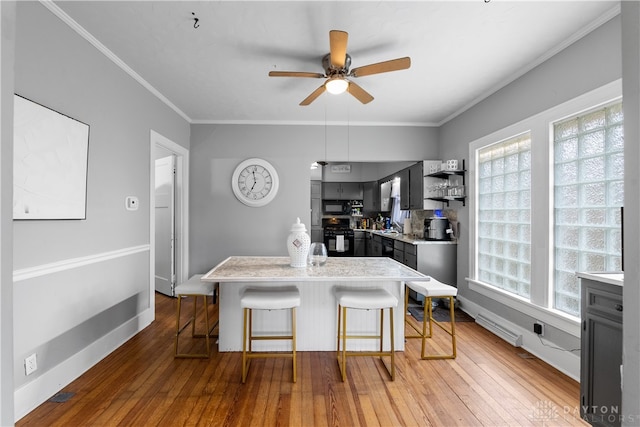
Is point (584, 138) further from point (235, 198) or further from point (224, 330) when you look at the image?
point (235, 198)

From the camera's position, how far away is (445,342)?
2.90 meters

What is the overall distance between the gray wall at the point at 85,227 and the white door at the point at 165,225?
1114mm

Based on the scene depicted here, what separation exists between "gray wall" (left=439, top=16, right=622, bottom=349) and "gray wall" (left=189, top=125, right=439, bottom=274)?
5.00 feet

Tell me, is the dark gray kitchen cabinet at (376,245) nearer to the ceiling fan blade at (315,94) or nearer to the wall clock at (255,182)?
the wall clock at (255,182)

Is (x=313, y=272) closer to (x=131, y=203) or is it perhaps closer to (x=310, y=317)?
(x=310, y=317)

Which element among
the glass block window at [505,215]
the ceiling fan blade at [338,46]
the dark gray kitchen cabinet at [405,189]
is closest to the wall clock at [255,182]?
the dark gray kitchen cabinet at [405,189]

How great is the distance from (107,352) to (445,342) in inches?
118

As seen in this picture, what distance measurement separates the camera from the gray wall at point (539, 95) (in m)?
2.05

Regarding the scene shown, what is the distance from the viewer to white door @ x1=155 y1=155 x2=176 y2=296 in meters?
4.34

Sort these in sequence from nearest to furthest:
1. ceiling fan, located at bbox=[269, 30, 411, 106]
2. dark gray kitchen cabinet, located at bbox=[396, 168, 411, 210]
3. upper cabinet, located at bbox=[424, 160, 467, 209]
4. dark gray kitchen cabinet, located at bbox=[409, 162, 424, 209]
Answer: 1. ceiling fan, located at bbox=[269, 30, 411, 106]
2. upper cabinet, located at bbox=[424, 160, 467, 209]
3. dark gray kitchen cabinet, located at bbox=[409, 162, 424, 209]
4. dark gray kitchen cabinet, located at bbox=[396, 168, 411, 210]

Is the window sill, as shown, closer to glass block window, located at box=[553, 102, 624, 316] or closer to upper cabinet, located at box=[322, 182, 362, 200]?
glass block window, located at box=[553, 102, 624, 316]

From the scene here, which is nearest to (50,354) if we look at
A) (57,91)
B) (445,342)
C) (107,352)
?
(107,352)

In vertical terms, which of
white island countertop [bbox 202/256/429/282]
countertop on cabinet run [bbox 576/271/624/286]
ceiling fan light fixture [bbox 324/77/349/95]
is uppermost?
ceiling fan light fixture [bbox 324/77/349/95]

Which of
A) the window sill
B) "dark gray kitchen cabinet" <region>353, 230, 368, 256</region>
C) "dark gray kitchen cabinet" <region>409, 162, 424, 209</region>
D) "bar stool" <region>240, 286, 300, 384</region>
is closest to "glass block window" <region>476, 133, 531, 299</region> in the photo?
the window sill
